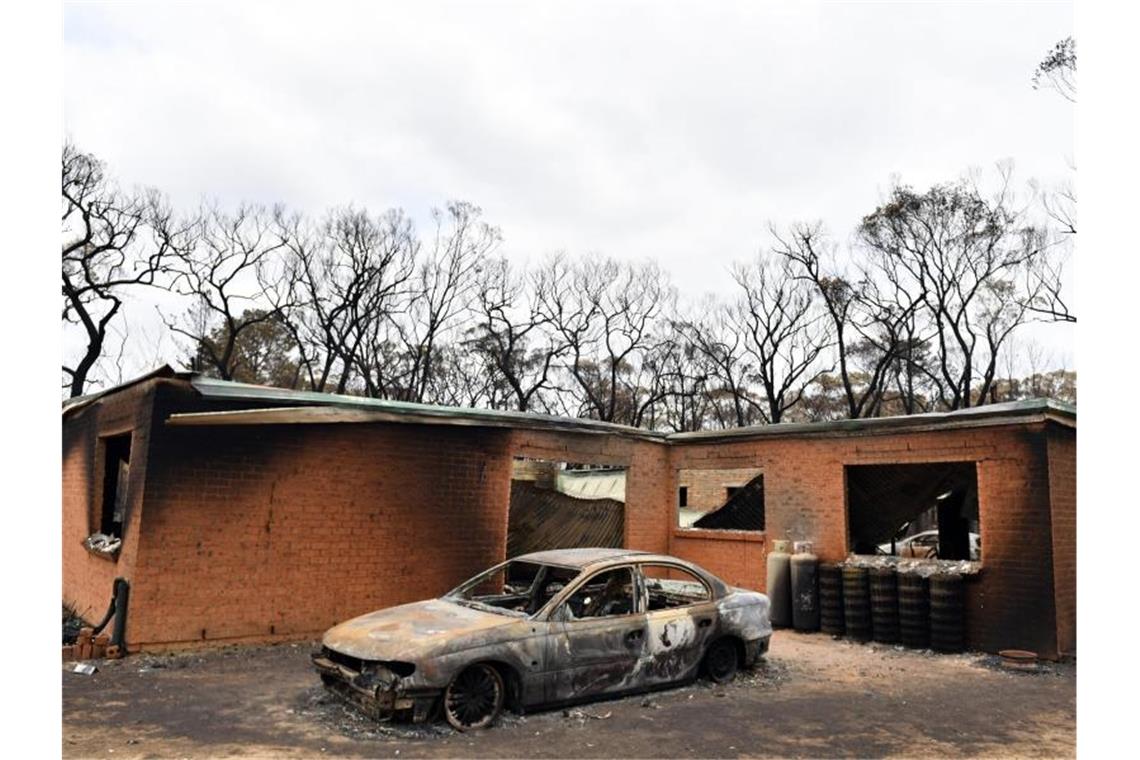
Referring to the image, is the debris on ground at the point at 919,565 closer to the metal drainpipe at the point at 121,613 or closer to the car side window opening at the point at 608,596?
the car side window opening at the point at 608,596

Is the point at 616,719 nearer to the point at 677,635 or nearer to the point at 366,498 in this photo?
the point at 677,635

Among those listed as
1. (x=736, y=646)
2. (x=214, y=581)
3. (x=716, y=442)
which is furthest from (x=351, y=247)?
(x=736, y=646)

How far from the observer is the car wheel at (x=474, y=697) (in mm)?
6133

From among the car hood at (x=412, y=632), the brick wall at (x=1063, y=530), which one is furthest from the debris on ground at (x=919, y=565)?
the car hood at (x=412, y=632)

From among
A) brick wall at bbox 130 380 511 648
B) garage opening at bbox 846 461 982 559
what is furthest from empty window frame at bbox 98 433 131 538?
garage opening at bbox 846 461 982 559

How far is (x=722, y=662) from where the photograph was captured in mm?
7980

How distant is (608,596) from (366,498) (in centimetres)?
412

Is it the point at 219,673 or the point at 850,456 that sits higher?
the point at 850,456

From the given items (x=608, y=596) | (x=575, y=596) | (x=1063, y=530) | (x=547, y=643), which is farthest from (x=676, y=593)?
(x=1063, y=530)

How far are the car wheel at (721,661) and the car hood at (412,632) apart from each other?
2346 millimetres

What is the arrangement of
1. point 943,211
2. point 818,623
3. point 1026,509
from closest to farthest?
1. point 1026,509
2. point 818,623
3. point 943,211

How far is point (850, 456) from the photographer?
463 inches

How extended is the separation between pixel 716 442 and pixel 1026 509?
4970 mm

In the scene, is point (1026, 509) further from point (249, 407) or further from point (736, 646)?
point (249, 407)
